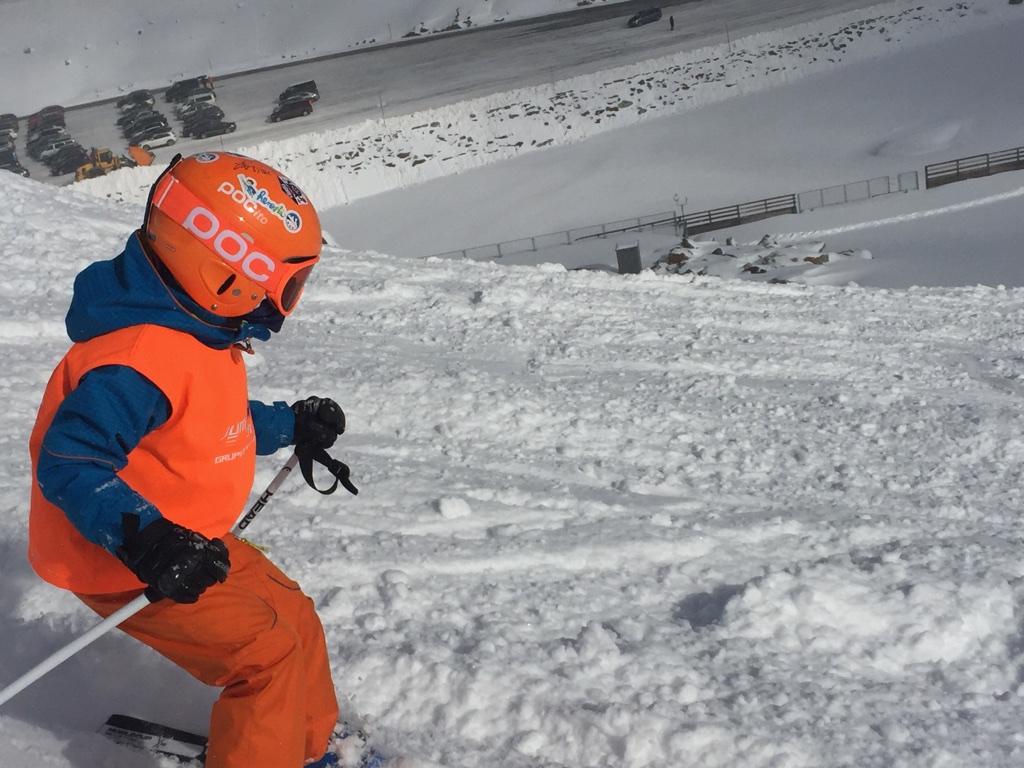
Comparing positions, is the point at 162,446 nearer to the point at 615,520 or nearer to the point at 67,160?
the point at 615,520

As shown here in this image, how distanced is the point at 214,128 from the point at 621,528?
1091 inches

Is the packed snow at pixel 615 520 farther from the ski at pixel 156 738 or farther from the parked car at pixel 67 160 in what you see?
the parked car at pixel 67 160

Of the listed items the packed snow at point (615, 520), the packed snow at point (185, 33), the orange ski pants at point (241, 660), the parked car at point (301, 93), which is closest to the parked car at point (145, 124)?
the parked car at point (301, 93)

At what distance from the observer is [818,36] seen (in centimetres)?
3045

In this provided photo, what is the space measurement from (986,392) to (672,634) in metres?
4.73

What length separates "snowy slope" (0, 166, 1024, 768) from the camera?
2924 mm

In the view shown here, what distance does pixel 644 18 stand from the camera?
33438 mm

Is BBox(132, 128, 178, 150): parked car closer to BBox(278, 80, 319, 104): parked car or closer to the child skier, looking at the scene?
BBox(278, 80, 319, 104): parked car

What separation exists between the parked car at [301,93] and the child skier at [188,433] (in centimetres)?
2938

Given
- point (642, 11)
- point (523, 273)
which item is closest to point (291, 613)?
point (523, 273)

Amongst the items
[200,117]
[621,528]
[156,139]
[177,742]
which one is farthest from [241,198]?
[200,117]

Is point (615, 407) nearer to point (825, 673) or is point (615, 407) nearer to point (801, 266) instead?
point (825, 673)

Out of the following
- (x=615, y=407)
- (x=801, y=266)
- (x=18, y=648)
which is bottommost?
(x=801, y=266)

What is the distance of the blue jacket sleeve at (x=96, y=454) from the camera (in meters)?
2.16
